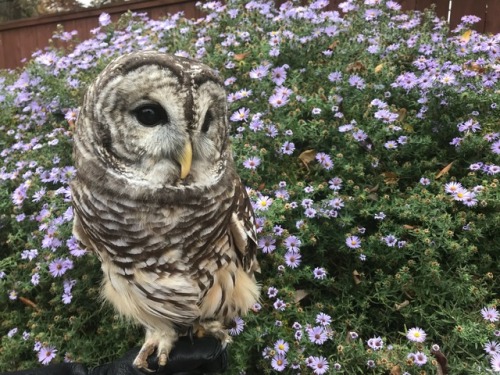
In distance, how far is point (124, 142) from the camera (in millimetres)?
1379

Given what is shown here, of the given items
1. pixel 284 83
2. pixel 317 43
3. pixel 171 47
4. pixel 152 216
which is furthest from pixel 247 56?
pixel 152 216

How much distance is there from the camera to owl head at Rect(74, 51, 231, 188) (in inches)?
50.6

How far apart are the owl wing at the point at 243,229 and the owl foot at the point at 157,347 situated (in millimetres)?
457

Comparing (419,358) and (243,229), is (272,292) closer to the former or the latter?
(243,229)

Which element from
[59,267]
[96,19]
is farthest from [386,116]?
[96,19]

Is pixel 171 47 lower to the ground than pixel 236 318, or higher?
higher

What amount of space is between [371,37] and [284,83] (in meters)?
0.99

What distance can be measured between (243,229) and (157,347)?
65 cm

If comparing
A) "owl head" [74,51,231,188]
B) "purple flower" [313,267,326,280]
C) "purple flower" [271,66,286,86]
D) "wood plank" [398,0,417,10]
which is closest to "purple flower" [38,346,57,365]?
"owl head" [74,51,231,188]

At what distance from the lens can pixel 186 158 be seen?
4.47ft

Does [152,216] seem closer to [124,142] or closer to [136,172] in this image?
[136,172]

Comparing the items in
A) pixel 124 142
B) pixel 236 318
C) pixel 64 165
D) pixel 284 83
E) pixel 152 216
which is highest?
pixel 124 142

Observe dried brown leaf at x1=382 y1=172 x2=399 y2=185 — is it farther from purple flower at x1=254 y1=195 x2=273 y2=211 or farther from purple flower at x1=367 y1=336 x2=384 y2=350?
purple flower at x1=367 y1=336 x2=384 y2=350

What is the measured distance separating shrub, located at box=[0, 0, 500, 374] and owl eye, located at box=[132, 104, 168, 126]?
988 millimetres
